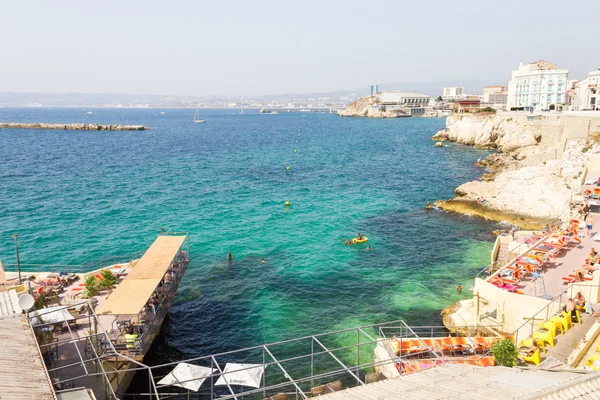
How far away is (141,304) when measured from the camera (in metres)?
23.2

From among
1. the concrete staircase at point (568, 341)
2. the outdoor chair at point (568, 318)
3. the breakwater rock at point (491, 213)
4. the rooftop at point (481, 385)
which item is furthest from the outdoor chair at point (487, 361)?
the breakwater rock at point (491, 213)

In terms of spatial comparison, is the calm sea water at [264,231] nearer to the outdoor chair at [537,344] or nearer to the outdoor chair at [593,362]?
the outdoor chair at [537,344]

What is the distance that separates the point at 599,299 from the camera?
2394cm

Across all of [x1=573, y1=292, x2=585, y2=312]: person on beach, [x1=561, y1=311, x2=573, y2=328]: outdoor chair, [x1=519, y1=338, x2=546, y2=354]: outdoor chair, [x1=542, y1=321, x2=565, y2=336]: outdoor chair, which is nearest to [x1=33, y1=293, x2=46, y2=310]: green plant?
[x1=519, y1=338, x2=546, y2=354]: outdoor chair

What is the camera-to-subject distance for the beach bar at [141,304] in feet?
74.0

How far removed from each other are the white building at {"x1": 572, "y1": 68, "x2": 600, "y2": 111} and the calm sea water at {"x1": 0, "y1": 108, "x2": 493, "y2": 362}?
2961 cm

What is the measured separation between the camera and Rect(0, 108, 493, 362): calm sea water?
30203 millimetres

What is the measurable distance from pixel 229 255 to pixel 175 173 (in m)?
43.5

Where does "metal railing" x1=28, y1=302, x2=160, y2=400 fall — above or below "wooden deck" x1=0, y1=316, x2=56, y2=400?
below

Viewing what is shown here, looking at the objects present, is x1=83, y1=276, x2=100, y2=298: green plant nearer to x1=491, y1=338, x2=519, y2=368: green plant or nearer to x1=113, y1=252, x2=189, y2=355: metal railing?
x1=113, y1=252, x2=189, y2=355: metal railing

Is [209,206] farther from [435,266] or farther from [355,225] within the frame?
[435,266]

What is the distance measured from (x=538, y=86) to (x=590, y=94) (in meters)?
32.4

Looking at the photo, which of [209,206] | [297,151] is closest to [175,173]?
[209,206]

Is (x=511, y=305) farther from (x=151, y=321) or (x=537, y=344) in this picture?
(x=151, y=321)
